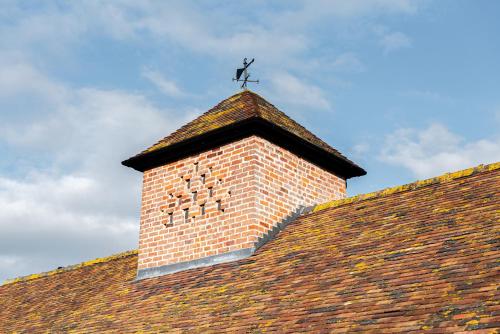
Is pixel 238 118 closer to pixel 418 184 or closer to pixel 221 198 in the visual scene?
pixel 221 198

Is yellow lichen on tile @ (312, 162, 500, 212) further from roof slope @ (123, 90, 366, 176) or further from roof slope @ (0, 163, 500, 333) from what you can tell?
roof slope @ (123, 90, 366, 176)

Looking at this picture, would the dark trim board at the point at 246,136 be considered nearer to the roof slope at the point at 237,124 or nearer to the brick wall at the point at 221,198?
the roof slope at the point at 237,124

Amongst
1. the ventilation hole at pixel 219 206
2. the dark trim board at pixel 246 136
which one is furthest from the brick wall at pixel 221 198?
the dark trim board at pixel 246 136

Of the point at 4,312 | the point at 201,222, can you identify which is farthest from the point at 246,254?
the point at 4,312

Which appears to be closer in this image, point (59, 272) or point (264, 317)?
point (264, 317)

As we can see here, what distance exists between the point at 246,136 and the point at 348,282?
203 inches

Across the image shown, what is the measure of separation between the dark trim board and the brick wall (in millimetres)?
155

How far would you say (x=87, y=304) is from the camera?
13.3 m

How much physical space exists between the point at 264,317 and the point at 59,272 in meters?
10.2

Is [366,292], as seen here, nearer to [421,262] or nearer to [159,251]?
[421,262]

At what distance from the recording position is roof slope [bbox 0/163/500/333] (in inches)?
303

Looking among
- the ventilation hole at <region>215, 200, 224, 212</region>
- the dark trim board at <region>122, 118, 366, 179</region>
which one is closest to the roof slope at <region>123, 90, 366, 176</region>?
the dark trim board at <region>122, 118, 366, 179</region>

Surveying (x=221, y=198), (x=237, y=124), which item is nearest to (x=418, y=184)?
(x=237, y=124)

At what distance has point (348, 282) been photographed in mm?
9117
